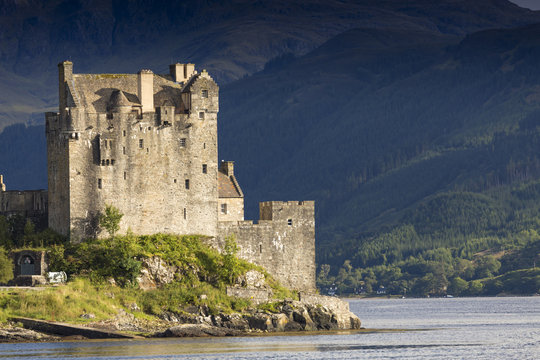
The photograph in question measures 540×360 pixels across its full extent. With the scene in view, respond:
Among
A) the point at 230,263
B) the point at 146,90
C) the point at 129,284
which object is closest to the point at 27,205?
the point at 129,284

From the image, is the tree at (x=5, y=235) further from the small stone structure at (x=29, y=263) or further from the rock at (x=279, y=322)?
the rock at (x=279, y=322)

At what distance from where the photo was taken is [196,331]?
359 feet

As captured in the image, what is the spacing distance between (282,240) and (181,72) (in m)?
20.1

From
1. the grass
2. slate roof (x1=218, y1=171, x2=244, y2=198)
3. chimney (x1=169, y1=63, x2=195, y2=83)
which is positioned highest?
chimney (x1=169, y1=63, x2=195, y2=83)

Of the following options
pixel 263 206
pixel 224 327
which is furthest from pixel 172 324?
pixel 263 206

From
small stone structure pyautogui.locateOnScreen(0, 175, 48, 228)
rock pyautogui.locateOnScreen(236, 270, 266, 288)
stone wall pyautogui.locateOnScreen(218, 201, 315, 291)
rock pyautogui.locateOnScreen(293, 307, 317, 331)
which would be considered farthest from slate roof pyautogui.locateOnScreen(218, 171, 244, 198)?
small stone structure pyautogui.locateOnScreen(0, 175, 48, 228)

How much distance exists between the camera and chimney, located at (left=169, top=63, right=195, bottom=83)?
411ft

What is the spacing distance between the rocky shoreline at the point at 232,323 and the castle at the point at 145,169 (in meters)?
6.09

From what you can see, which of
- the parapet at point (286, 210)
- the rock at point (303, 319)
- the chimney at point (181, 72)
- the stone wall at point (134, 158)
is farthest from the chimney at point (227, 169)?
the rock at point (303, 319)

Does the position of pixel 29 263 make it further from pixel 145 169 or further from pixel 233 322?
pixel 233 322

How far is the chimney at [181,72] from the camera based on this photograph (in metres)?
125

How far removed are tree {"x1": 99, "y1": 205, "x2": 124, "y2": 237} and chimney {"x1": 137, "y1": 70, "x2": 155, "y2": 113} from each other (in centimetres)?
1086

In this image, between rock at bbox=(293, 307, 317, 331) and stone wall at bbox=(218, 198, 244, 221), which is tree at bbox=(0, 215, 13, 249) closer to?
stone wall at bbox=(218, 198, 244, 221)

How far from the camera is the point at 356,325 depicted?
128 metres
